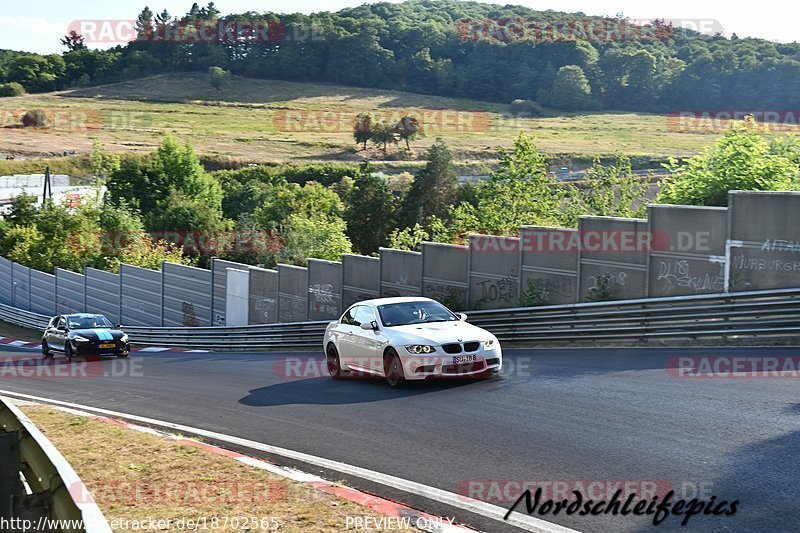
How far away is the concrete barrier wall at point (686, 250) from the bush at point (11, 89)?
492ft

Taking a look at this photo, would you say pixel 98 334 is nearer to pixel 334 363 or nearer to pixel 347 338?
pixel 334 363

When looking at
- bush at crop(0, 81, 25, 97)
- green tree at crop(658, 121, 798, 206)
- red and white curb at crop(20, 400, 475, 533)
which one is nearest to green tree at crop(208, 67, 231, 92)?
bush at crop(0, 81, 25, 97)

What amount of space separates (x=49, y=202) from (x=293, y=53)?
98.2 metres

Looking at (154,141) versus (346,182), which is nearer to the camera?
(346,182)

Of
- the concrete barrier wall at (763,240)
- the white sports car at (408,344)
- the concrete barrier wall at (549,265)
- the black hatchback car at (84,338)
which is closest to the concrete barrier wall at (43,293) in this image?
the black hatchback car at (84,338)

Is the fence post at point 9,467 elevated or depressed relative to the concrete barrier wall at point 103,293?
elevated

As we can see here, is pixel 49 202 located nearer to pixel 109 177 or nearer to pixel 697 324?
pixel 109 177

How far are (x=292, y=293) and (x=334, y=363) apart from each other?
15.9 meters

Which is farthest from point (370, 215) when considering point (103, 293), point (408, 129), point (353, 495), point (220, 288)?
point (353, 495)

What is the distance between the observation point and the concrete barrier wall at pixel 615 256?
62.0 ft

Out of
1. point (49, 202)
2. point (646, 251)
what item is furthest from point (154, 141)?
point (646, 251)

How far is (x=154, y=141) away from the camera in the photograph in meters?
120

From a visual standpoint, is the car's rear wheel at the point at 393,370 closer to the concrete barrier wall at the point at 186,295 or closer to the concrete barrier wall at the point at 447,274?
the concrete barrier wall at the point at 447,274

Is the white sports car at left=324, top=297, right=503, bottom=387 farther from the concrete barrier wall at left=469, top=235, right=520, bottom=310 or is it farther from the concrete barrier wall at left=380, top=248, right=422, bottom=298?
the concrete barrier wall at left=380, top=248, right=422, bottom=298
